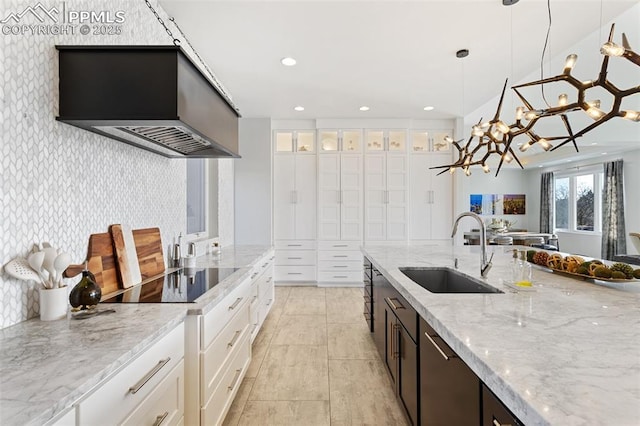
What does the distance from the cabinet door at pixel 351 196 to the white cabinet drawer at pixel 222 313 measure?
349 centimetres

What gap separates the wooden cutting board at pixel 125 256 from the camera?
188 cm

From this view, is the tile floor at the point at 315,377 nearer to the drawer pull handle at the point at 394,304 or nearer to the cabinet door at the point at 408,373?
the cabinet door at the point at 408,373

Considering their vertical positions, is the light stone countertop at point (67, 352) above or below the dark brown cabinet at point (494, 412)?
above

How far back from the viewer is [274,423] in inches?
79.3

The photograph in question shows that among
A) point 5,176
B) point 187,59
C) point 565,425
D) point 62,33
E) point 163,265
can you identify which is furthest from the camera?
point 163,265

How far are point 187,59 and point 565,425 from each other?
1964mm

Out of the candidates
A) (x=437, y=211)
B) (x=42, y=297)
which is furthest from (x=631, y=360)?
(x=437, y=211)

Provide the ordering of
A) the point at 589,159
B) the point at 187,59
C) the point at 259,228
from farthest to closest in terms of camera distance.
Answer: the point at 589,159, the point at 259,228, the point at 187,59

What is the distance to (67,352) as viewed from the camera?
993mm

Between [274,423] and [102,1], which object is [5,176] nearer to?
[102,1]

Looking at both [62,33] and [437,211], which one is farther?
[437,211]

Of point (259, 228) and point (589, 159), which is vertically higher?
point (589, 159)

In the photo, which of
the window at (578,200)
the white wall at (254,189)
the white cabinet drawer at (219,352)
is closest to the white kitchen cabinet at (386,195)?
the white wall at (254,189)

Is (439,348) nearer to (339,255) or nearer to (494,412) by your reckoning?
(494,412)
